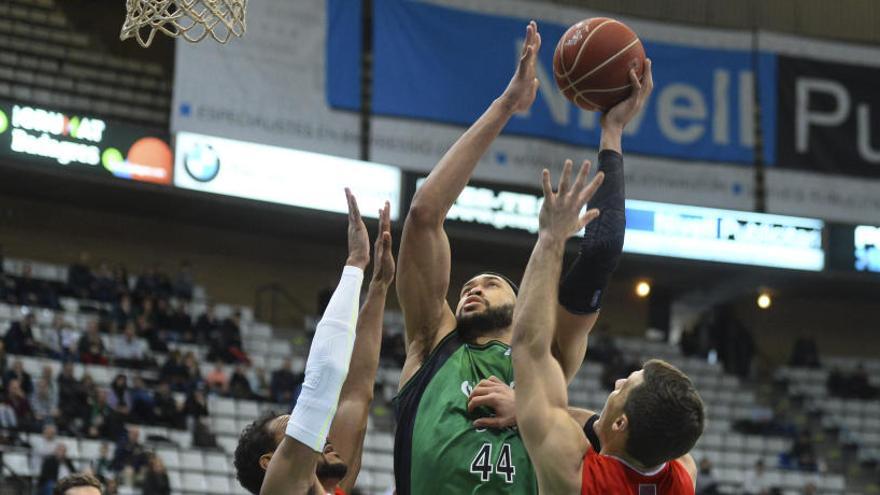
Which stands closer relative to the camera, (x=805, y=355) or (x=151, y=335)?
(x=151, y=335)

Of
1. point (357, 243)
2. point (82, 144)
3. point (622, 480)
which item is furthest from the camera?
point (82, 144)

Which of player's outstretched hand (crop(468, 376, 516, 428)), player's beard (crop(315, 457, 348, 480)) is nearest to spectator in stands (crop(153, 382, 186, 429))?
player's beard (crop(315, 457, 348, 480))

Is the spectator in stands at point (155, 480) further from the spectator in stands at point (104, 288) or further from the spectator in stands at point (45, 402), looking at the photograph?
the spectator in stands at point (104, 288)

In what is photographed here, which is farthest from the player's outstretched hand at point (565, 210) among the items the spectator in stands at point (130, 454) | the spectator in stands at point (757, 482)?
the spectator in stands at point (757, 482)

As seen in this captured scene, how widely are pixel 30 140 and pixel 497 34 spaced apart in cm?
738

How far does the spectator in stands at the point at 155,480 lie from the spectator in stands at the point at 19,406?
1.41 metres

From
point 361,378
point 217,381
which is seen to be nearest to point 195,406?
point 217,381

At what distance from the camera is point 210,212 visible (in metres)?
21.2

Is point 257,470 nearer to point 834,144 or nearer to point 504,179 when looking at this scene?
point 504,179

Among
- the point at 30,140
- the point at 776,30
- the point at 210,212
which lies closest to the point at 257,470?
the point at 30,140

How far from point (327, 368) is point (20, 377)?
11.9 m

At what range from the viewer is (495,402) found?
410 centimetres

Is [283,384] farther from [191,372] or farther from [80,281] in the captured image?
[80,281]

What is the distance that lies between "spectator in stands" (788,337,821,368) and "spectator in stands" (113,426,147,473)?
13150mm
